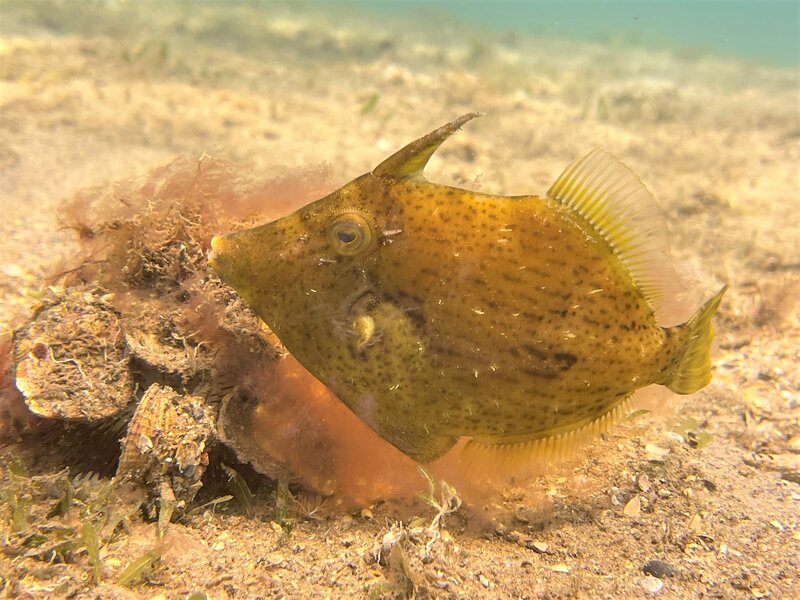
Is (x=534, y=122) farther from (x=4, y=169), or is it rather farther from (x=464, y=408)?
(x=464, y=408)

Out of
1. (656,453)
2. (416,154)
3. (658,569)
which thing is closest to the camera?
(416,154)

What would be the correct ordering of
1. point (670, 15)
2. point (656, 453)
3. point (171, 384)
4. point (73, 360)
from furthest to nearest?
point (670, 15) < point (656, 453) < point (171, 384) < point (73, 360)

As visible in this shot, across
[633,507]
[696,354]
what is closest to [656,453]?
[633,507]

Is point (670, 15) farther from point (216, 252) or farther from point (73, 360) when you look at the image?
point (73, 360)

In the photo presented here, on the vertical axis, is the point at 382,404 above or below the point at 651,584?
above

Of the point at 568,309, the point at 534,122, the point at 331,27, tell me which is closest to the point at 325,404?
the point at 568,309

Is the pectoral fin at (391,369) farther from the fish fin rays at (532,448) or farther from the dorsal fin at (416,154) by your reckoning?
the dorsal fin at (416,154)

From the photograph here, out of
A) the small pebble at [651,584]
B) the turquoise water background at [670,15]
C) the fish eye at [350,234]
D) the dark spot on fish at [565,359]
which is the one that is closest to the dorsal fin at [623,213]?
the dark spot on fish at [565,359]
